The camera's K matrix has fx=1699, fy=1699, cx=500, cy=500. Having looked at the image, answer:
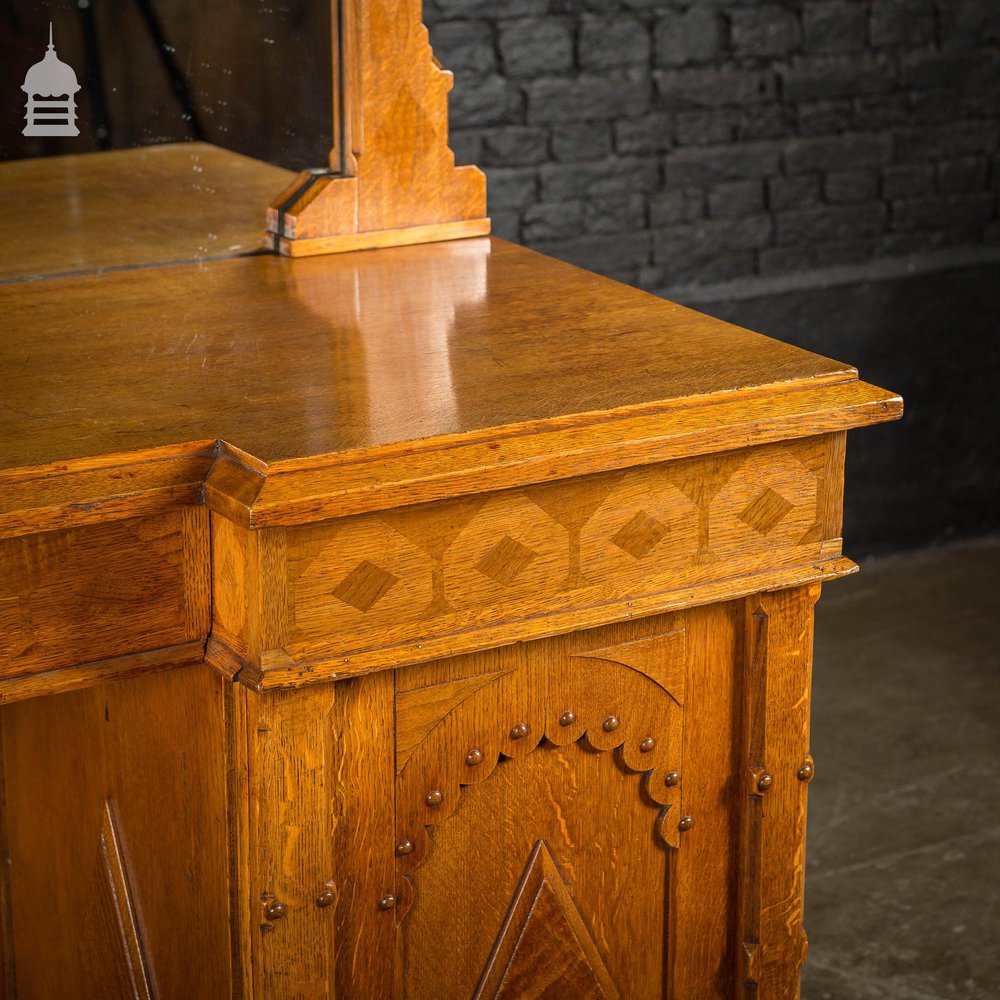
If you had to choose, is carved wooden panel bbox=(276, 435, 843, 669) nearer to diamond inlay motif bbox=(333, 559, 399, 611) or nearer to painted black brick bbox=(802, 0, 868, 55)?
diamond inlay motif bbox=(333, 559, 399, 611)

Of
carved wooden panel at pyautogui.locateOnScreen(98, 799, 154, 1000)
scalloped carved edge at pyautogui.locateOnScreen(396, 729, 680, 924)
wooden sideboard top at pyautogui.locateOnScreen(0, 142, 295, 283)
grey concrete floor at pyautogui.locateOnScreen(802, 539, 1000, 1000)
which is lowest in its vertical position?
grey concrete floor at pyautogui.locateOnScreen(802, 539, 1000, 1000)

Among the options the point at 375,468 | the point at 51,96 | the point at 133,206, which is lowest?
the point at 375,468

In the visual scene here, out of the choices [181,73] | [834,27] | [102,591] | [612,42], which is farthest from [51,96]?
[834,27]

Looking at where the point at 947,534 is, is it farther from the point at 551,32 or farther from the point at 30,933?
the point at 30,933

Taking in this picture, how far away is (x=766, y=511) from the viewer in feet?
4.87

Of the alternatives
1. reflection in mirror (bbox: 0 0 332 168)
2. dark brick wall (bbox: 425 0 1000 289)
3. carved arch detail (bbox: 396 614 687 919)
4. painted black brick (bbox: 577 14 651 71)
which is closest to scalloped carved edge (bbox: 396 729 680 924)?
carved arch detail (bbox: 396 614 687 919)

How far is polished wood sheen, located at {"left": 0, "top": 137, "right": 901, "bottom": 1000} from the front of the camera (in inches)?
50.8

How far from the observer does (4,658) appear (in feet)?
4.16

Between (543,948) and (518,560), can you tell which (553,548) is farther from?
(543,948)

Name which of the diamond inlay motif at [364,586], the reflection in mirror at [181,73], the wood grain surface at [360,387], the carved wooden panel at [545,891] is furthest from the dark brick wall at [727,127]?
the diamond inlay motif at [364,586]

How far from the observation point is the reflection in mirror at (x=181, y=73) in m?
1.84

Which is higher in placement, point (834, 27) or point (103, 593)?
point (834, 27)

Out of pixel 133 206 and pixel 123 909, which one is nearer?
pixel 123 909

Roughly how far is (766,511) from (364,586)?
381 mm
